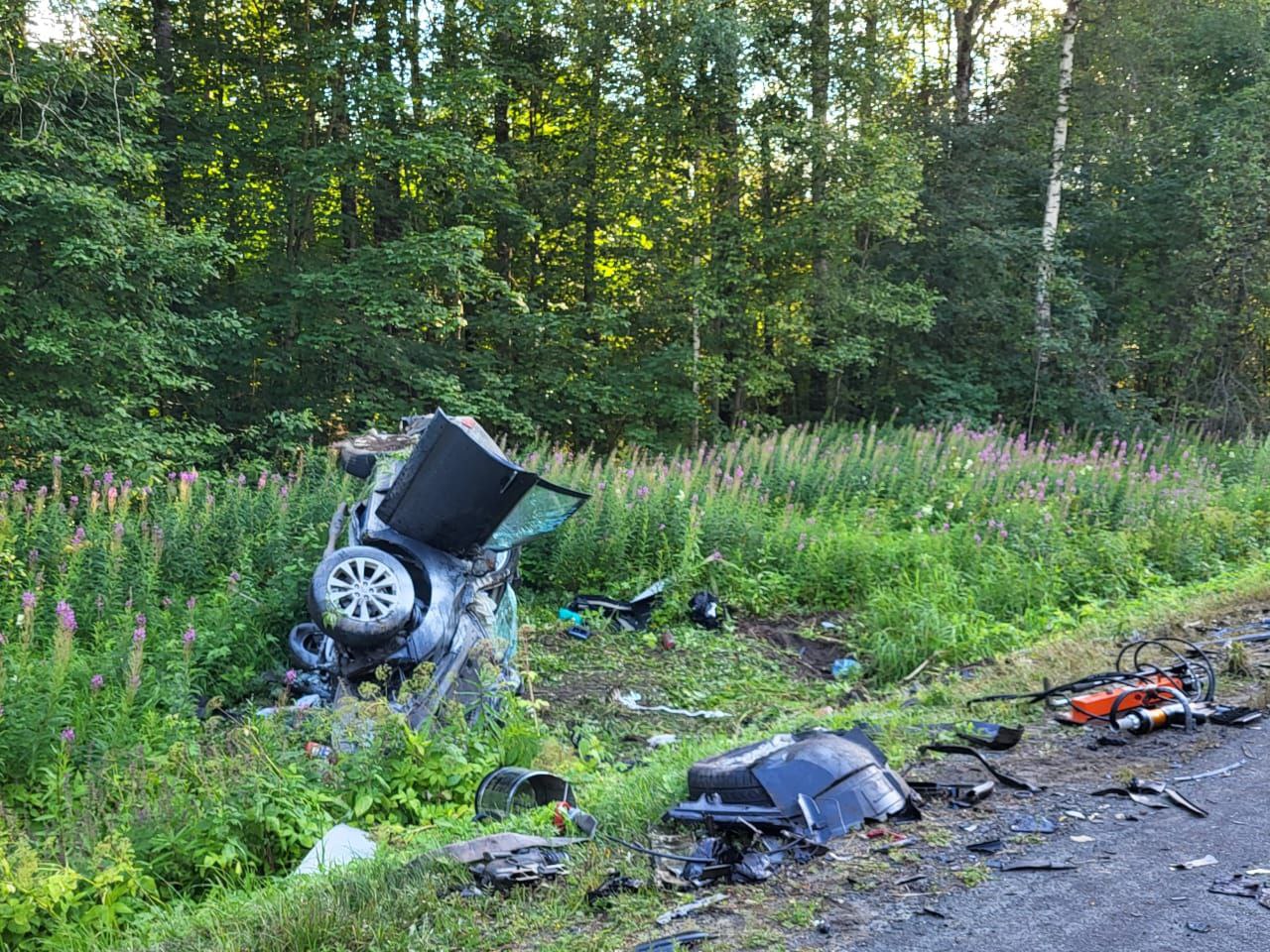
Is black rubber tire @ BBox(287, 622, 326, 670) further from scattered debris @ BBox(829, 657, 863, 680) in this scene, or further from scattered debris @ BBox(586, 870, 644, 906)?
scattered debris @ BBox(829, 657, 863, 680)

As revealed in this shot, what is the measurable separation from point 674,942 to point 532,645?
4.82 m

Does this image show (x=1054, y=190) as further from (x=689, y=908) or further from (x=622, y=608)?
(x=689, y=908)

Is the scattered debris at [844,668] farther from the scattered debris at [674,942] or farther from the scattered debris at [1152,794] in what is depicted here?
the scattered debris at [674,942]

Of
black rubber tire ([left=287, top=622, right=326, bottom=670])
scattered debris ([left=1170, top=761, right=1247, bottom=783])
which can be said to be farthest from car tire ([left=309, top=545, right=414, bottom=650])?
scattered debris ([left=1170, top=761, right=1247, bottom=783])

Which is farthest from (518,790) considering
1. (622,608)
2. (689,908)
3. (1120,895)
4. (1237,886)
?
(622,608)

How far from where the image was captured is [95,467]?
33.2 feet

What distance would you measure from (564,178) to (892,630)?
13008 mm

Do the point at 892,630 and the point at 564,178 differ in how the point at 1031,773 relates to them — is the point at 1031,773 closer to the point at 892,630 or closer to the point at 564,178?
the point at 892,630

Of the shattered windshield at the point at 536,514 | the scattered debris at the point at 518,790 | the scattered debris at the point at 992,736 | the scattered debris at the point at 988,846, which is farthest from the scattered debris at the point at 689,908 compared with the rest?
the shattered windshield at the point at 536,514

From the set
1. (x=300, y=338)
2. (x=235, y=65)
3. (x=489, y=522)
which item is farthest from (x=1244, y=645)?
(x=235, y=65)

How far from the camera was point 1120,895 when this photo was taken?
115 inches

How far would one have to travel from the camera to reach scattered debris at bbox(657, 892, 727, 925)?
294 centimetres

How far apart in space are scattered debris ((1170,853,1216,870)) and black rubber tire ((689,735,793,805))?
132 cm

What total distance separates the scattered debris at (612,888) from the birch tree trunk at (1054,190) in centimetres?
1743
